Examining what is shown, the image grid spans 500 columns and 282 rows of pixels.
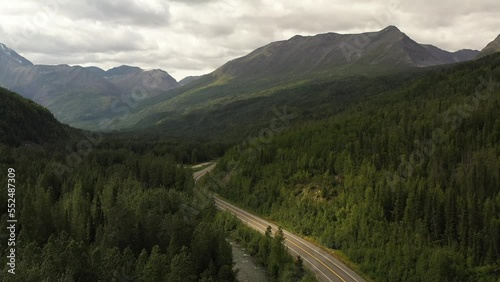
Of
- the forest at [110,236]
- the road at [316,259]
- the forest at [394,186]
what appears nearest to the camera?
the forest at [110,236]

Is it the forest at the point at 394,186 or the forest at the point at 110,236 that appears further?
the forest at the point at 394,186

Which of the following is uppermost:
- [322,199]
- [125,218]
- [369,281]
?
[125,218]

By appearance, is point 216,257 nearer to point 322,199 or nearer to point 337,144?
point 322,199

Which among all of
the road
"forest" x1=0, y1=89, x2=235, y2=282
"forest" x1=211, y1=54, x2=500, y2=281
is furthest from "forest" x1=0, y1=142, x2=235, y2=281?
"forest" x1=211, y1=54, x2=500, y2=281

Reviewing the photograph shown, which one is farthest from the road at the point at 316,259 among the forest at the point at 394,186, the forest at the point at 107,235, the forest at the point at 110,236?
the forest at the point at 110,236

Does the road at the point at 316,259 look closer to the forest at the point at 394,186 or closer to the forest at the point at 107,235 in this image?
the forest at the point at 394,186

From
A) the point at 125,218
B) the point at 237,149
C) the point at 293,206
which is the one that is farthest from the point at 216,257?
the point at 237,149

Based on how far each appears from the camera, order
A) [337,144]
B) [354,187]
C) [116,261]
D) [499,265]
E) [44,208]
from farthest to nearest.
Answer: [337,144] < [354,187] < [499,265] < [44,208] < [116,261]

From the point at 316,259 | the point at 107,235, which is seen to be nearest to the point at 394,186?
the point at 316,259

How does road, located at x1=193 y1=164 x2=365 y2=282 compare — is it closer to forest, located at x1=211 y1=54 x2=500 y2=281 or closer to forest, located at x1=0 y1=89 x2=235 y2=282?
forest, located at x1=211 y1=54 x2=500 y2=281
